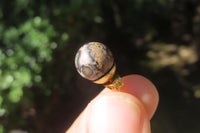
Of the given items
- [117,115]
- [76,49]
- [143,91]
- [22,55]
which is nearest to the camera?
[117,115]

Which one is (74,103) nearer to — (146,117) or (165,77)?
(165,77)

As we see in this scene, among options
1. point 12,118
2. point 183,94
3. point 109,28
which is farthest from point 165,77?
point 12,118

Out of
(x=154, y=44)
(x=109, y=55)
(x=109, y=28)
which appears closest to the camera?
(x=109, y=55)

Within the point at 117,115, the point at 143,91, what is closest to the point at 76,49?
the point at 143,91

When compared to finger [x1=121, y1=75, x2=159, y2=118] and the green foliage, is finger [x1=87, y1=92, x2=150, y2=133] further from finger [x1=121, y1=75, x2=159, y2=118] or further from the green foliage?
the green foliage

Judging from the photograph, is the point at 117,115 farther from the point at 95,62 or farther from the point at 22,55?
the point at 22,55

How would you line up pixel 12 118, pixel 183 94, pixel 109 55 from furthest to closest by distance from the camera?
pixel 183 94 < pixel 12 118 < pixel 109 55

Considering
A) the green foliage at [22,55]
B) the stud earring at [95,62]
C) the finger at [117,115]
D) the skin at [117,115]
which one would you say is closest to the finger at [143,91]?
the skin at [117,115]

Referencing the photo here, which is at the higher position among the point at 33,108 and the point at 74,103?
the point at 33,108

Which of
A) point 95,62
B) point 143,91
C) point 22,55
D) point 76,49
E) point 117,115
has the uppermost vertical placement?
point 95,62
